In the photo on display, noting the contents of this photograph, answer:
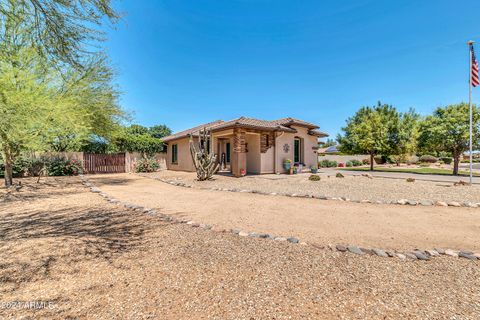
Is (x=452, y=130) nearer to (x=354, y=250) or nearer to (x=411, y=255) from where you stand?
(x=411, y=255)

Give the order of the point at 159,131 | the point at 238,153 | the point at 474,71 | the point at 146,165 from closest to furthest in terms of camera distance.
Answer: the point at 474,71
the point at 238,153
the point at 146,165
the point at 159,131

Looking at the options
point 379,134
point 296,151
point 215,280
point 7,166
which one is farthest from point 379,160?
point 7,166

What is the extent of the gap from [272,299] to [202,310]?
0.73 metres

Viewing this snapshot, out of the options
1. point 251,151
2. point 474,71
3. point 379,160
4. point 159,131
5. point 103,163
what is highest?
point 159,131

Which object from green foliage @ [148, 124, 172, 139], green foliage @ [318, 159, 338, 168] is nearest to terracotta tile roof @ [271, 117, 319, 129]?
green foliage @ [318, 159, 338, 168]

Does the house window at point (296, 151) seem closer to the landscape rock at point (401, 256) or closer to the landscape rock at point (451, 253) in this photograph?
the landscape rock at point (451, 253)

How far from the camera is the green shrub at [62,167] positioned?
16312 mm

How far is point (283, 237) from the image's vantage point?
4062mm

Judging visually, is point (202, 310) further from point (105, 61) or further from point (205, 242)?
point (105, 61)

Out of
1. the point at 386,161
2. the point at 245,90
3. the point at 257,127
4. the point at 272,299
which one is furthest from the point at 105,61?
the point at 386,161

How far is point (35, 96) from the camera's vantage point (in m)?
8.47

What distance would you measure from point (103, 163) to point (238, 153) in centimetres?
1324

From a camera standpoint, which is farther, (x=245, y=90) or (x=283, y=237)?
(x=245, y=90)

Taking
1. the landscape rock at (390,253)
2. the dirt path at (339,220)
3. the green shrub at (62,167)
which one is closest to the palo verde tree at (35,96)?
the dirt path at (339,220)
